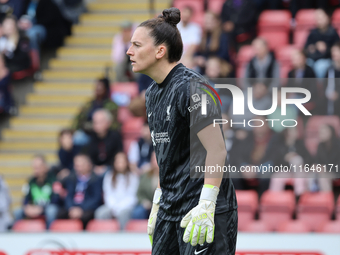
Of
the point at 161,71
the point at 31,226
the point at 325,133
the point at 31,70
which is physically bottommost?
the point at 31,226

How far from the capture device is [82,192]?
664 cm

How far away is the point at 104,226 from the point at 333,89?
11.0 feet

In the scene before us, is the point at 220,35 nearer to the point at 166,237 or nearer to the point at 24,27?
the point at 24,27

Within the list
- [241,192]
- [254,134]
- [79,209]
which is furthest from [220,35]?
[79,209]

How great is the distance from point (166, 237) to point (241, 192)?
3.27m

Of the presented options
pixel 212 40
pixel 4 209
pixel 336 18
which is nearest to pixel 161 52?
pixel 4 209

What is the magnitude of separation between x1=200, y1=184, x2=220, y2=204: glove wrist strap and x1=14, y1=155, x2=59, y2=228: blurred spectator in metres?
4.27

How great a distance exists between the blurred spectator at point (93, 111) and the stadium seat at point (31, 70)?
2261 mm

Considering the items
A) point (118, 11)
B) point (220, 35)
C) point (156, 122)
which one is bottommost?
point (156, 122)

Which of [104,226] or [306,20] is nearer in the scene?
[104,226]

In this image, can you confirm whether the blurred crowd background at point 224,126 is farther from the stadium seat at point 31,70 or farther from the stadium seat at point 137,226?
the stadium seat at point 137,226

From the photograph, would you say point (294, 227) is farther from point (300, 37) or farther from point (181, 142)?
point (300, 37)

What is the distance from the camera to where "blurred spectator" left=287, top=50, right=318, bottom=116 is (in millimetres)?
6539

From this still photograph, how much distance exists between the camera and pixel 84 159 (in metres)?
6.77
